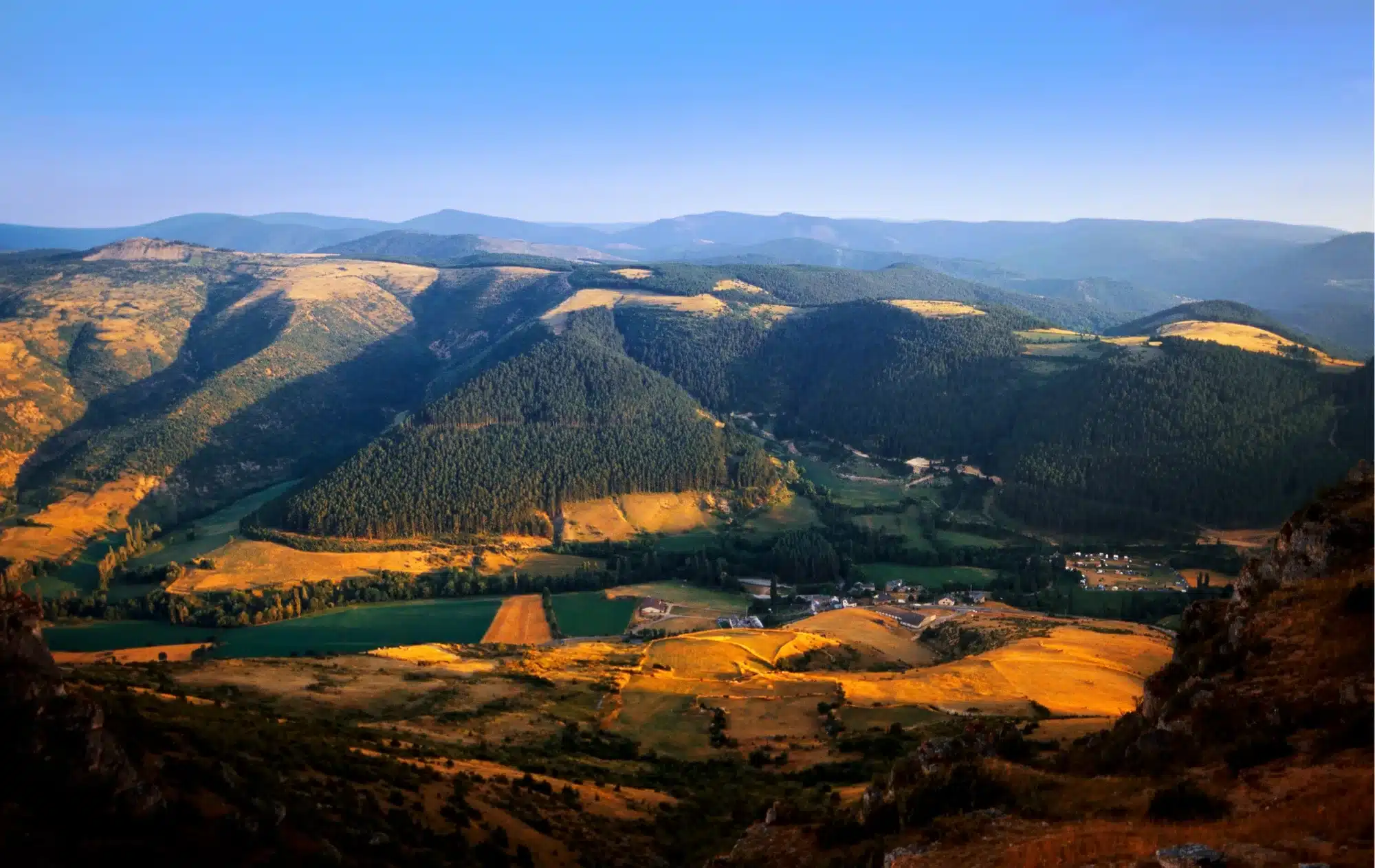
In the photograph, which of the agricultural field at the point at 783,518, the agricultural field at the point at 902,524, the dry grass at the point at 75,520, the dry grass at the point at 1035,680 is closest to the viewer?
the dry grass at the point at 1035,680

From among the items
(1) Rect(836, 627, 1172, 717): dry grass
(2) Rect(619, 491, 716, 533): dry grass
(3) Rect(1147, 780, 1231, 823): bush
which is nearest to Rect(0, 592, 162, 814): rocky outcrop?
(3) Rect(1147, 780, 1231, 823): bush

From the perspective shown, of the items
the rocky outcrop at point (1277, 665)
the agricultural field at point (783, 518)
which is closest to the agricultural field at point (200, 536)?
the agricultural field at point (783, 518)

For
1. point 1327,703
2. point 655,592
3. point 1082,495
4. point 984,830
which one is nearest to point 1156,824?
point 984,830

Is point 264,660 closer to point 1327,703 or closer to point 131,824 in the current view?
point 131,824

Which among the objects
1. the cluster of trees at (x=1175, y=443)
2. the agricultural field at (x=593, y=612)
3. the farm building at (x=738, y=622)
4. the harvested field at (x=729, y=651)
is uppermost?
the cluster of trees at (x=1175, y=443)

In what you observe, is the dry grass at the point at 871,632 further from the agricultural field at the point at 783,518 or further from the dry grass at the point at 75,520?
the dry grass at the point at 75,520

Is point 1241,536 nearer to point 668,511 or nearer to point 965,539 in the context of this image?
point 965,539
